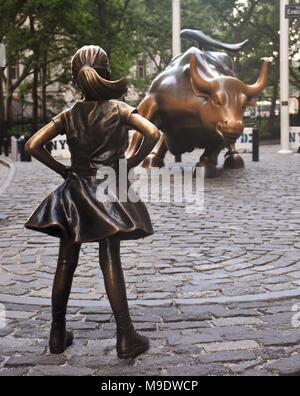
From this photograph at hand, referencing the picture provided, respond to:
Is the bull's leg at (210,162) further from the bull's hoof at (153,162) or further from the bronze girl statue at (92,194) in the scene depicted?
the bronze girl statue at (92,194)

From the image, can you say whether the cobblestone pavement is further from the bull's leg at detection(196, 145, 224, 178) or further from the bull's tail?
the bull's tail

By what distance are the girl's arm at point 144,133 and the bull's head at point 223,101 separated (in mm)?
8938

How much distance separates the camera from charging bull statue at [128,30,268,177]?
1303 cm

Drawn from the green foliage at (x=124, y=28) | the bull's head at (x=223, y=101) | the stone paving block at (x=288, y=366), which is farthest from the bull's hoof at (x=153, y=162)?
the green foliage at (x=124, y=28)

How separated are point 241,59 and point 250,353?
33.5 meters

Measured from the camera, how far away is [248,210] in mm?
9719

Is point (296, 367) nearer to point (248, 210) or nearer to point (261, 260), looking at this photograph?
Answer: point (261, 260)

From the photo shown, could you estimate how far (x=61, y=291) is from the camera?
3.96 m

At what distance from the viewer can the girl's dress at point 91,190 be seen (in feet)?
12.4

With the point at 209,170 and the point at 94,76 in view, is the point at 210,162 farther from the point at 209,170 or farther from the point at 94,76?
the point at 94,76

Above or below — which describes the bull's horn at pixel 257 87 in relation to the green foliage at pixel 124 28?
below

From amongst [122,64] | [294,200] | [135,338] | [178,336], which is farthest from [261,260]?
[122,64]

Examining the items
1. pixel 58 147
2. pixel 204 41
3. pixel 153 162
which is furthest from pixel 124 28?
pixel 153 162
